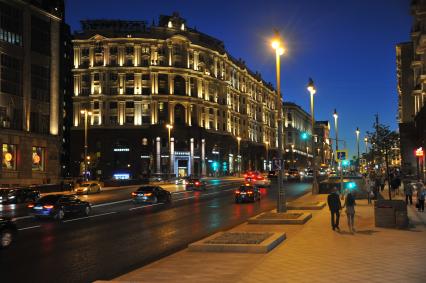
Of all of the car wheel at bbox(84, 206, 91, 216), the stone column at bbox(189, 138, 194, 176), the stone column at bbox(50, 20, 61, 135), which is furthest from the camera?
the stone column at bbox(189, 138, 194, 176)

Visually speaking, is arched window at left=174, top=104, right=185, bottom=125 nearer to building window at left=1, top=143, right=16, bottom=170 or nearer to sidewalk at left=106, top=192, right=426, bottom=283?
building window at left=1, top=143, right=16, bottom=170

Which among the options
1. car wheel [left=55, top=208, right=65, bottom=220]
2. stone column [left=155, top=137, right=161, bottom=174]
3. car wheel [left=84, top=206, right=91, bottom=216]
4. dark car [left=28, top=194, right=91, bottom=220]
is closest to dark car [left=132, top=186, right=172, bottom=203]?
car wheel [left=84, top=206, right=91, bottom=216]

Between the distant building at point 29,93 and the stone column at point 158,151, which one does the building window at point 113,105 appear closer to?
the stone column at point 158,151

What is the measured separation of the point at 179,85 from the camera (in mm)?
118125

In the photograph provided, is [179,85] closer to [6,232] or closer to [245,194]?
[245,194]

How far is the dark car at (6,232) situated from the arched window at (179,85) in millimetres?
100837

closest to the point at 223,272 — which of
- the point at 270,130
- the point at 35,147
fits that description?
the point at 35,147

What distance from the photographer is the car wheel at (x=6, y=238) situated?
55.2ft

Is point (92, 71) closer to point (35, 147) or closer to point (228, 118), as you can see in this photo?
point (228, 118)

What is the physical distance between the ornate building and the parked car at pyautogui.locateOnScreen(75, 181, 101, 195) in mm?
49918

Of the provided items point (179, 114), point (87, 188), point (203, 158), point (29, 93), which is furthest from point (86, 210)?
point (203, 158)

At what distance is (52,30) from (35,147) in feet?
52.7

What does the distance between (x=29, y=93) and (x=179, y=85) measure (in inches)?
2199

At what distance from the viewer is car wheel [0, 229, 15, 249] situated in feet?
55.2
